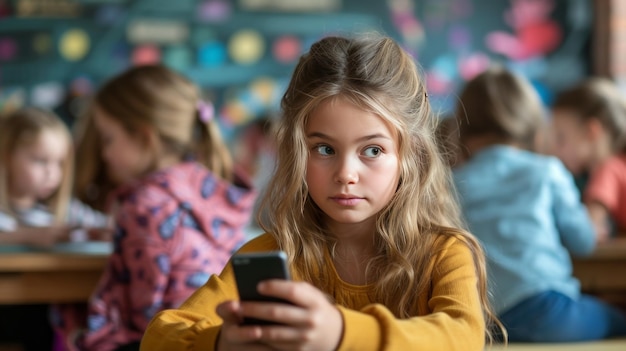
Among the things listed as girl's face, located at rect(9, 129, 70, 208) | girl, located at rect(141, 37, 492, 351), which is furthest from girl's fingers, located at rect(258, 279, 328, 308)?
girl's face, located at rect(9, 129, 70, 208)

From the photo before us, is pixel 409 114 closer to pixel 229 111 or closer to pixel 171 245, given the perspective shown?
pixel 171 245

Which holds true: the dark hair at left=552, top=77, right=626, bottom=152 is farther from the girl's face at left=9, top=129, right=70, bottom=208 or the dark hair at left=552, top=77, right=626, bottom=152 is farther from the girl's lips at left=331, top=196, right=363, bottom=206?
the girl's lips at left=331, top=196, right=363, bottom=206

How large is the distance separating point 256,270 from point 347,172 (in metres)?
0.29

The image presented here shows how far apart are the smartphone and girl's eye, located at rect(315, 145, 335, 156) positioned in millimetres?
308

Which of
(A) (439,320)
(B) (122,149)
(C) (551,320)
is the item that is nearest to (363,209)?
(A) (439,320)

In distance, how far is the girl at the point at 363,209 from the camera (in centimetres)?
131

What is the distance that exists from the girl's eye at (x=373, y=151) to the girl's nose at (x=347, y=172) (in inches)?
1.3

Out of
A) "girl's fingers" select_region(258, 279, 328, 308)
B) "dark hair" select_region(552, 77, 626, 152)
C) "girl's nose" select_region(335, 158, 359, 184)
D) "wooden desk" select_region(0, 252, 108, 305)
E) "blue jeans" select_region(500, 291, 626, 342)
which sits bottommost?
"blue jeans" select_region(500, 291, 626, 342)

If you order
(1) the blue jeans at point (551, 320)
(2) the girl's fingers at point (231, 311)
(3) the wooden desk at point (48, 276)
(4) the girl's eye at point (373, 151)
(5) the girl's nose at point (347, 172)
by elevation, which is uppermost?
(4) the girl's eye at point (373, 151)

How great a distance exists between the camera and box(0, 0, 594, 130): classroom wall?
5340 millimetres

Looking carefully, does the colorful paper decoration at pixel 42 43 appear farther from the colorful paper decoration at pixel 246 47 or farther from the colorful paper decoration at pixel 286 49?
the colorful paper decoration at pixel 286 49

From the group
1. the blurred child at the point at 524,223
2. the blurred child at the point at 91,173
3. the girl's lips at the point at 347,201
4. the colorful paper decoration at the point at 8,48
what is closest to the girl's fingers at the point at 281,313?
the girl's lips at the point at 347,201

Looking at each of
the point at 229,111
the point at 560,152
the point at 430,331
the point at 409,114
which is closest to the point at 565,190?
the point at 560,152

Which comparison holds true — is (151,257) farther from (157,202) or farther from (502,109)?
(502,109)
